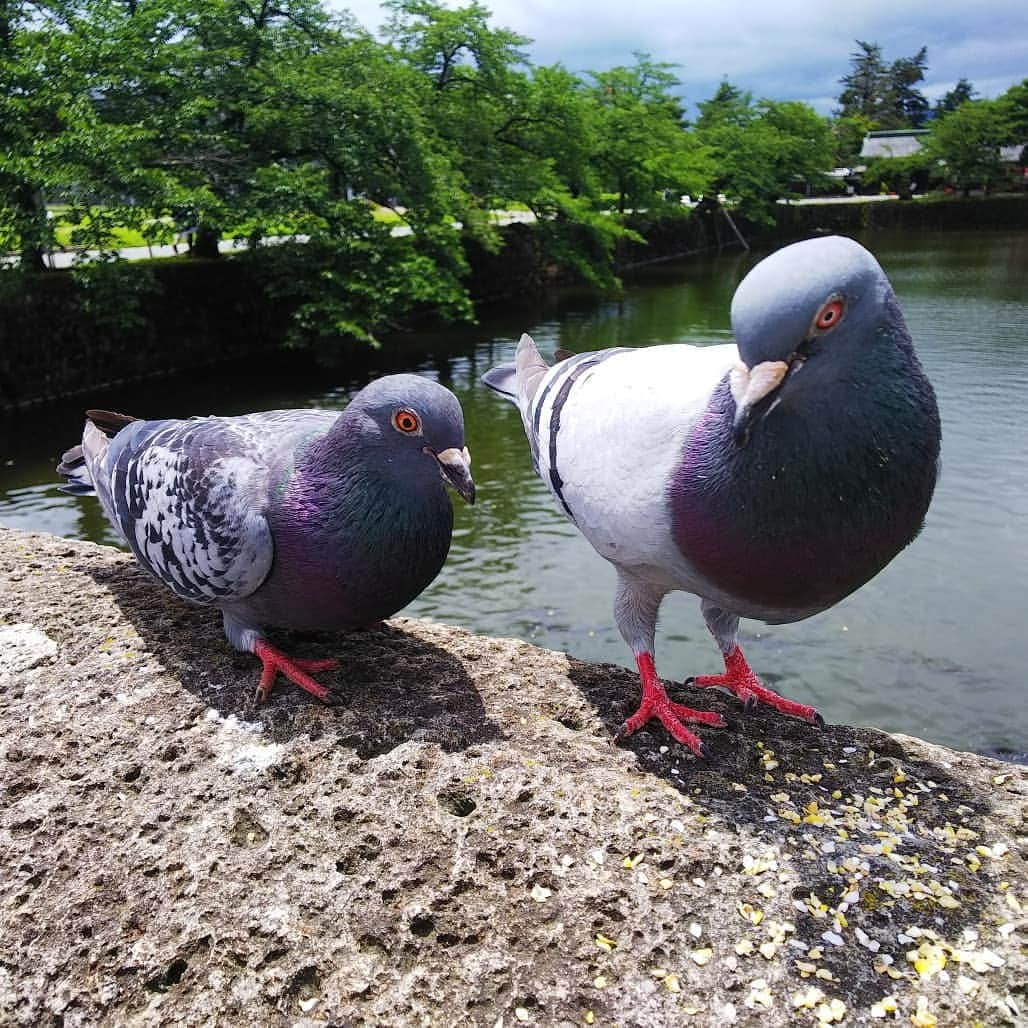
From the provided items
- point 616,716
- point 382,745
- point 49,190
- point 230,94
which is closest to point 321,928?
point 382,745

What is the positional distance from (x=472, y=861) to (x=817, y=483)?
146 centimetres

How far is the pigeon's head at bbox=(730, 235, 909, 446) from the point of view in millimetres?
2166

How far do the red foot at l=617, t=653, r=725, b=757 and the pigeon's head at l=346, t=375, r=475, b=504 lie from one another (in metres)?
0.98

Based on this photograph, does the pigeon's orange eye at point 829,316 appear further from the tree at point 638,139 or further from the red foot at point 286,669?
the tree at point 638,139

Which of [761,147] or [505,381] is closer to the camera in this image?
[505,381]

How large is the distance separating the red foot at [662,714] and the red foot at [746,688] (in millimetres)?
279

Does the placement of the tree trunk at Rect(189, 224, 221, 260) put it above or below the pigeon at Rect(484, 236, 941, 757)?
above

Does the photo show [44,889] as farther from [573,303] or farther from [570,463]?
[573,303]

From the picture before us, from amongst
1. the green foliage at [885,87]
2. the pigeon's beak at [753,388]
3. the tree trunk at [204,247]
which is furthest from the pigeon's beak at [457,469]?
the green foliage at [885,87]

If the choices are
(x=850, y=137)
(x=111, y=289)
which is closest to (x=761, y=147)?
(x=111, y=289)

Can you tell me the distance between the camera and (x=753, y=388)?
219cm

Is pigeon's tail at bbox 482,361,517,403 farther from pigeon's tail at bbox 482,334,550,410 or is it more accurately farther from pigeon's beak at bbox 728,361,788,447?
pigeon's beak at bbox 728,361,788,447

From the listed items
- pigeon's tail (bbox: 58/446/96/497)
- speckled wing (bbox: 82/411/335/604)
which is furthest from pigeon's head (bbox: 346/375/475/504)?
pigeon's tail (bbox: 58/446/96/497)

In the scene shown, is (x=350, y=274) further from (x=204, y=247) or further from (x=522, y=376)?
(x=522, y=376)
